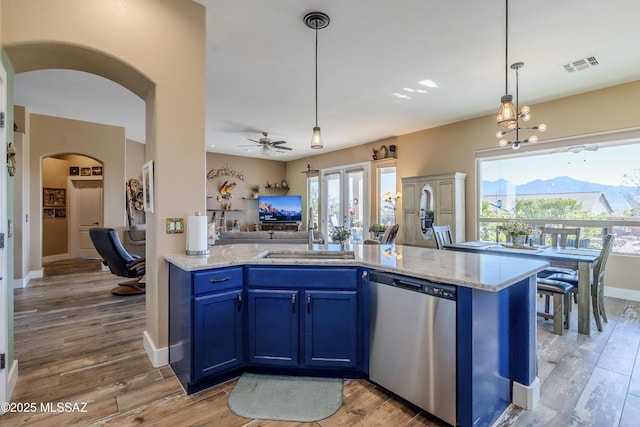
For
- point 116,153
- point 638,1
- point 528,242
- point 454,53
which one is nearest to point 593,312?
point 528,242

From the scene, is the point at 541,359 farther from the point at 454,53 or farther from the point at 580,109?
the point at 580,109

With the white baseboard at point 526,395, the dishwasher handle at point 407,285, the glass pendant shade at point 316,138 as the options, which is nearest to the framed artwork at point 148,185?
the glass pendant shade at point 316,138

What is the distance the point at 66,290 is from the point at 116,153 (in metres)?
3.03

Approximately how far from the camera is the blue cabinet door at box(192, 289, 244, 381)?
2.12 m

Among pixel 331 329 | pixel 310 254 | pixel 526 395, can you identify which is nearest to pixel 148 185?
pixel 310 254

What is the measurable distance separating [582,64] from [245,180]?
8.27 meters

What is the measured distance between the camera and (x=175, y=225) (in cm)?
262

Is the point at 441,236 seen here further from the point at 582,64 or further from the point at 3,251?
the point at 3,251

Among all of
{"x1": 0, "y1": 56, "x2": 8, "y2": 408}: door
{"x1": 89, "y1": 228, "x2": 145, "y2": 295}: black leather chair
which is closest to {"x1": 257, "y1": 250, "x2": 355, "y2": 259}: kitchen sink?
{"x1": 0, "y1": 56, "x2": 8, "y2": 408}: door

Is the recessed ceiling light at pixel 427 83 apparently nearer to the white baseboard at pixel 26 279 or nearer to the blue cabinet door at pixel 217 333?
the blue cabinet door at pixel 217 333

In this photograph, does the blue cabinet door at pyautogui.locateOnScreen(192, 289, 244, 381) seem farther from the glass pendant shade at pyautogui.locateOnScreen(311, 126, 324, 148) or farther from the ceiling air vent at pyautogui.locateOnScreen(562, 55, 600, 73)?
the ceiling air vent at pyautogui.locateOnScreen(562, 55, 600, 73)

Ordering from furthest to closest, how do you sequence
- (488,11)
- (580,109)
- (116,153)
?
(116,153), (580,109), (488,11)

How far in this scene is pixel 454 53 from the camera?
3459mm

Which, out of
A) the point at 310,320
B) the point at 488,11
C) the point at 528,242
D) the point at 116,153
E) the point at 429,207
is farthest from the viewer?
the point at 116,153
